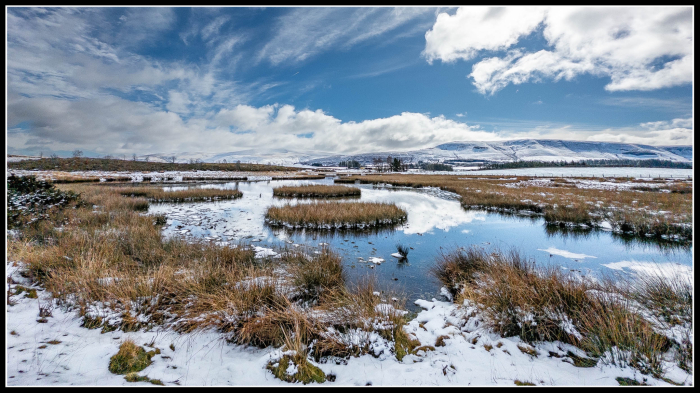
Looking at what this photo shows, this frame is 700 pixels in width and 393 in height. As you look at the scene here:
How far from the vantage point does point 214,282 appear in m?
6.00

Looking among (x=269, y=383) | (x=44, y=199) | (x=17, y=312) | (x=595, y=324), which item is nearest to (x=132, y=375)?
(x=269, y=383)

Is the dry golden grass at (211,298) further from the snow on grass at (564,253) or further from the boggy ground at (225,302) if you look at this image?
the snow on grass at (564,253)

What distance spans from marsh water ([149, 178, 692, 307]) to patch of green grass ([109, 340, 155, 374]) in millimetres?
4641

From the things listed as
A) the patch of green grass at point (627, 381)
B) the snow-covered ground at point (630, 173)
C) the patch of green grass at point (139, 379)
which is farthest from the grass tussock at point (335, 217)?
the snow-covered ground at point (630, 173)

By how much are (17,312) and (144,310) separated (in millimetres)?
1926

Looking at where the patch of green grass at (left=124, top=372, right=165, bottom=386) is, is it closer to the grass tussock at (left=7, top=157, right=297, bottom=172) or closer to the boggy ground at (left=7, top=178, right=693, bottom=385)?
the boggy ground at (left=7, top=178, right=693, bottom=385)

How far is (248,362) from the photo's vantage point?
12.4 feet

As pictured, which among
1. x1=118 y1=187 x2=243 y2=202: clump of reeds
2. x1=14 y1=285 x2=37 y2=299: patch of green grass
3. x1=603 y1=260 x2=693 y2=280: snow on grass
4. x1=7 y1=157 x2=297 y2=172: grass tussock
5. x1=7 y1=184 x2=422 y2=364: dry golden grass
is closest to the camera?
x1=7 y1=184 x2=422 y2=364: dry golden grass

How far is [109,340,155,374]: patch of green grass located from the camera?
10.9ft

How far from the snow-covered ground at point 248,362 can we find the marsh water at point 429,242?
9.30 ft

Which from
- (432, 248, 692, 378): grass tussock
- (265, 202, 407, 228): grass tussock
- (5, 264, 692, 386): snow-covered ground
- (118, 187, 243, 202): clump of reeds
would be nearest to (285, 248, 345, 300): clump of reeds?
(5, 264, 692, 386): snow-covered ground

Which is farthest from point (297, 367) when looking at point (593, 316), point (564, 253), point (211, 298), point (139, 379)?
point (564, 253)

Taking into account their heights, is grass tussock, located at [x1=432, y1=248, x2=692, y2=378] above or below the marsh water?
above
